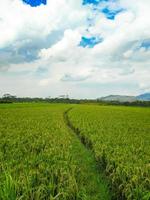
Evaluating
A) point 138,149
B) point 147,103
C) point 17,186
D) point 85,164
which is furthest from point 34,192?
point 147,103

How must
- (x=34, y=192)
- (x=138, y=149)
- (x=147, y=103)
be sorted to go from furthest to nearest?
(x=147, y=103), (x=138, y=149), (x=34, y=192)

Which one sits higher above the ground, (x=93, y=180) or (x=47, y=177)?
(x=47, y=177)

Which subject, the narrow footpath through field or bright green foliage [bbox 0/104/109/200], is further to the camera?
the narrow footpath through field

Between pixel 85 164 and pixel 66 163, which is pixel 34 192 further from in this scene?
pixel 85 164

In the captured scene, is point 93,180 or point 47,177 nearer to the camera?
point 47,177

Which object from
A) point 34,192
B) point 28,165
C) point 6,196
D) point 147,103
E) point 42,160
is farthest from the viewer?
point 147,103

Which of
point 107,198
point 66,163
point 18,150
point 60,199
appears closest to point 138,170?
point 107,198

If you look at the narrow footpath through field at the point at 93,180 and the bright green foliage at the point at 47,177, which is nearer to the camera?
the bright green foliage at the point at 47,177

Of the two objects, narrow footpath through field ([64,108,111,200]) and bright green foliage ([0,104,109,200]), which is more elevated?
Answer: bright green foliage ([0,104,109,200])

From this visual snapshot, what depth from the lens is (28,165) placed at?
30.8 ft

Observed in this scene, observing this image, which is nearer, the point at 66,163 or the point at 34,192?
the point at 34,192

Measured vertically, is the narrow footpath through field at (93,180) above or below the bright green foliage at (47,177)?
below

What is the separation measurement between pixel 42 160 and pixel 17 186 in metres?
3.45

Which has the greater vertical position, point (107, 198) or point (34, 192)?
point (34, 192)
